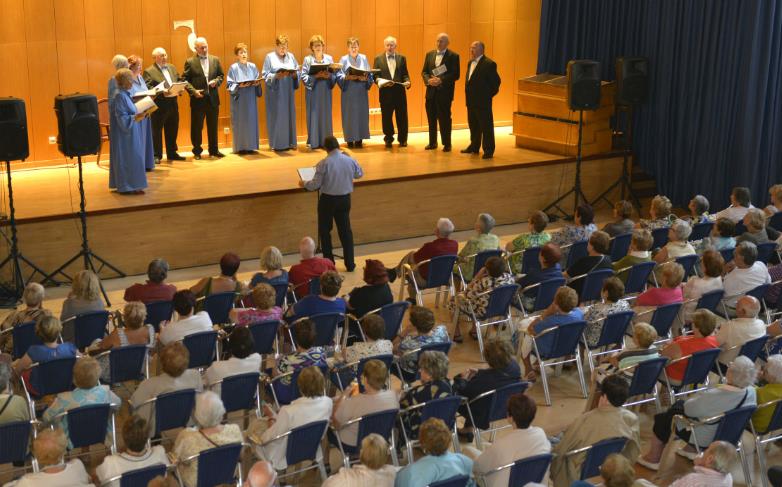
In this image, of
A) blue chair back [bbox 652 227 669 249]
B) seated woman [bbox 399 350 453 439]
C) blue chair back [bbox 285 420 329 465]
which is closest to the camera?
blue chair back [bbox 285 420 329 465]

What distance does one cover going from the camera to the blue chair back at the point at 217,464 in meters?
5.82

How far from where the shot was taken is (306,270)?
939cm

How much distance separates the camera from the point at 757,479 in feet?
23.6

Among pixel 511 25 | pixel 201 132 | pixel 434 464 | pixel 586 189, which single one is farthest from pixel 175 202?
pixel 511 25

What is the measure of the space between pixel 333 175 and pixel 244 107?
4.17m

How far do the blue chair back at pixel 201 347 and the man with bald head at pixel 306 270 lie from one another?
1641 mm

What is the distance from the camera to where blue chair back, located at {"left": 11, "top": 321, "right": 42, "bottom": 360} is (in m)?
7.89

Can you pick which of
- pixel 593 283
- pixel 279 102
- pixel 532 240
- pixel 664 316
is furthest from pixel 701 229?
pixel 279 102

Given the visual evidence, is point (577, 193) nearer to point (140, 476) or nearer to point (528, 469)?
point (528, 469)

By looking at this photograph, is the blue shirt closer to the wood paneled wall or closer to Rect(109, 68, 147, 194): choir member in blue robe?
Rect(109, 68, 147, 194): choir member in blue robe

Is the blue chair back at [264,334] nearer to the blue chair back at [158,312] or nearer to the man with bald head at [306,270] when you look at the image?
the blue chair back at [158,312]

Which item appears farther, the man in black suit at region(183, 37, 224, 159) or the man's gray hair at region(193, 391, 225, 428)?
the man in black suit at region(183, 37, 224, 159)

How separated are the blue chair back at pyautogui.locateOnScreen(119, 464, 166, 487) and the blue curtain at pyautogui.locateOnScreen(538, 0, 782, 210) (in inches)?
392

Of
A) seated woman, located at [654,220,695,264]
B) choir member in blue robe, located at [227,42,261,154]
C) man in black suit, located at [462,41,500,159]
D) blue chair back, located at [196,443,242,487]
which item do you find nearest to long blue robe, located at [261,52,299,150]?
choir member in blue robe, located at [227,42,261,154]
